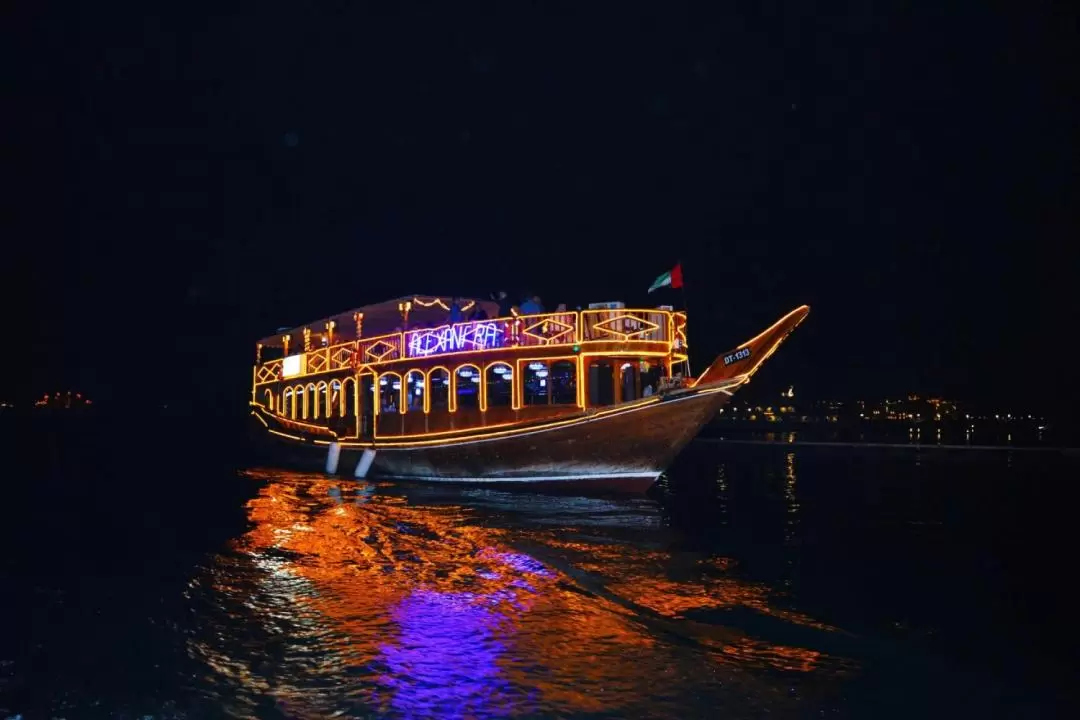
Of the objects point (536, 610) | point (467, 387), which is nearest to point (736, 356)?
point (467, 387)

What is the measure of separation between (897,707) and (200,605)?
7391mm

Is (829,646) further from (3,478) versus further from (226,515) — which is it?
(3,478)

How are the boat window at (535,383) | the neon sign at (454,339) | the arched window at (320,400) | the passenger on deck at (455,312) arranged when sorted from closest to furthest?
the neon sign at (454,339), the boat window at (535,383), the passenger on deck at (455,312), the arched window at (320,400)

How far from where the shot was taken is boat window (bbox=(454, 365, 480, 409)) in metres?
21.4

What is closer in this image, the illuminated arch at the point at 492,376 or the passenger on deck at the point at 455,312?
the illuminated arch at the point at 492,376

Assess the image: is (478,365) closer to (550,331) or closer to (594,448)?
(550,331)

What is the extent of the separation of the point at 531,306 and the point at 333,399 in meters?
11.8

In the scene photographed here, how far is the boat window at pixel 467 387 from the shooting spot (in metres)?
21.4

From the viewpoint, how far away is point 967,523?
51.8 feet

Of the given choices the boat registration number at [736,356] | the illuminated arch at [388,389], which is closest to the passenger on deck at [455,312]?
the illuminated arch at [388,389]

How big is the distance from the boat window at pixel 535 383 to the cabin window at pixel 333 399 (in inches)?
351

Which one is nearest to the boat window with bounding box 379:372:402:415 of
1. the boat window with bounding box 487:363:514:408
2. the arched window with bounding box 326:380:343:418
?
the arched window with bounding box 326:380:343:418

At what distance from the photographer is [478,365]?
20.4 metres

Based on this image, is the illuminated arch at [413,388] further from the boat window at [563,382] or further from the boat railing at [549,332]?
the boat window at [563,382]
